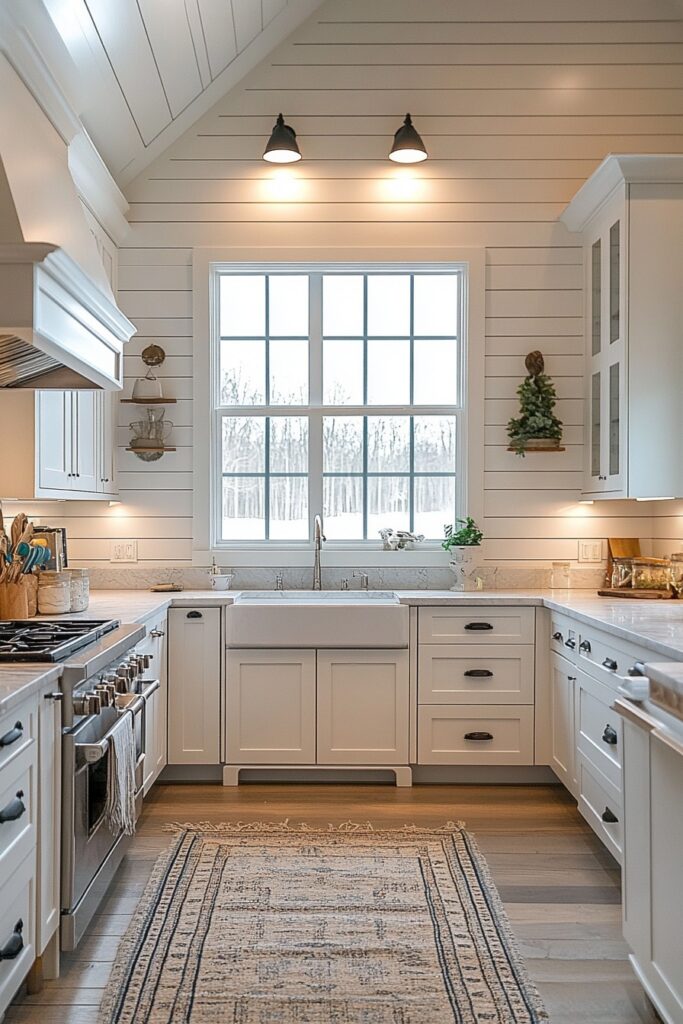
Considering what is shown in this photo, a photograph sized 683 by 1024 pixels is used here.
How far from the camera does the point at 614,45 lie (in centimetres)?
470

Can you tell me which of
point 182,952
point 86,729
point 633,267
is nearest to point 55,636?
point 86,729

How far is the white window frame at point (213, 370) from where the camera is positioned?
469 centimetres

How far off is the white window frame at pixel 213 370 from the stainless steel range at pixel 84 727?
5.50ft

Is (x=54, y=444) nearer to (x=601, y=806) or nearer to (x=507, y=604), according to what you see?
(x=507, y=604)

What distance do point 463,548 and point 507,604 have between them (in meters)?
0.42

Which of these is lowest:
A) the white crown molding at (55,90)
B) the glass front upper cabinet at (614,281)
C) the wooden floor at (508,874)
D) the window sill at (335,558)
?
the wooden floor at (508,874)

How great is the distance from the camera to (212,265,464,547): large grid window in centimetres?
484

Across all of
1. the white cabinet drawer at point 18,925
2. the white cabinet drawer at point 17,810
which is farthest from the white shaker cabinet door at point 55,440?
the white cabinet drawer at point 18,925

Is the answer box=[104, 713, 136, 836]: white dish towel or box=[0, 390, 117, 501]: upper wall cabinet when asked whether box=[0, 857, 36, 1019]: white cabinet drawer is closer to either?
box=[104, 713, 136, 836]: white dish towel

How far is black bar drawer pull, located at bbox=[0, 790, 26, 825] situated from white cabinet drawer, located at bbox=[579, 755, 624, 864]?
1820 millimetres

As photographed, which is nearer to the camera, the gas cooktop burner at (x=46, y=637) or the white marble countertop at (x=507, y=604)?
the white marble countertop at (x=507, y=604)

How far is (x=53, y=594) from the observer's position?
3.43 meters

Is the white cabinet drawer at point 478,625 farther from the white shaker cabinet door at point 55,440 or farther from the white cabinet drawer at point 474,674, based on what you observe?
the white shaker cabinet door at point 55,440

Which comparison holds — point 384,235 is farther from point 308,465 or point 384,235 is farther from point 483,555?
point 483,555
